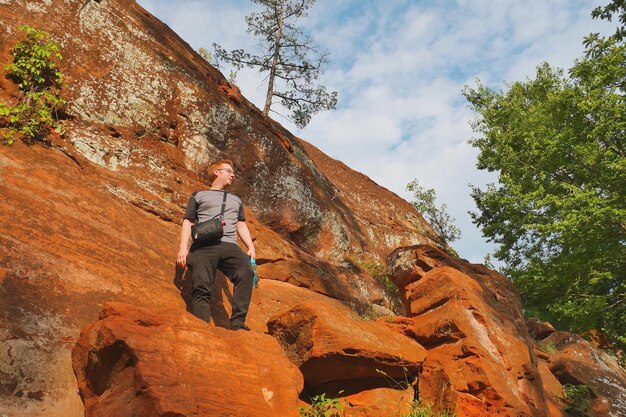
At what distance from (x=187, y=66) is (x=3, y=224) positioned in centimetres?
699

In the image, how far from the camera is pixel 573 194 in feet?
52.9

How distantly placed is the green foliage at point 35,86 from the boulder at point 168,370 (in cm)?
364

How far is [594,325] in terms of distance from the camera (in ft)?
49.5

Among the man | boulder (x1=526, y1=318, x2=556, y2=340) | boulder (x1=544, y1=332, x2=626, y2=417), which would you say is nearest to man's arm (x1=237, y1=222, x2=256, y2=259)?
the man

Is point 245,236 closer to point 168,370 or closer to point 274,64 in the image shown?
point 168,370

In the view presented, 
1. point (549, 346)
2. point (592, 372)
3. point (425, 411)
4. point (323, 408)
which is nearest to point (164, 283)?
point (323, 408)

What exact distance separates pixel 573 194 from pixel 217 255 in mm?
14940

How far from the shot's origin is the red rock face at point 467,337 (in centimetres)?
553

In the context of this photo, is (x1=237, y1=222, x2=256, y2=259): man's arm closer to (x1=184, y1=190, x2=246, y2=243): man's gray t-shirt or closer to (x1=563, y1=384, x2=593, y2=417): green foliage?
(x1=184, y1=190, x2=246, y2=243): man's gray t-shirt

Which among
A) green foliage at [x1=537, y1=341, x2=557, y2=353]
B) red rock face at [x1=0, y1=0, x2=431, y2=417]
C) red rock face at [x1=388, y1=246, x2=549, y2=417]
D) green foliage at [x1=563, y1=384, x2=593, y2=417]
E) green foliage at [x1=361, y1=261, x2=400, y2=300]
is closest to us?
red rock face at [x1=0, y1=0, x2=431, y2=417]

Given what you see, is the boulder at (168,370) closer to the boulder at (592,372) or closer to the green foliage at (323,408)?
the green foliage at (323,408)

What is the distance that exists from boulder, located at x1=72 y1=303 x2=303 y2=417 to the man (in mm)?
833

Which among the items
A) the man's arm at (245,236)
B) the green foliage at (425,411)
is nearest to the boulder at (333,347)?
the green foliage at (425,411)

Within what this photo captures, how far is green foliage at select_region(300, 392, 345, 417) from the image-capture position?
4790 mm
